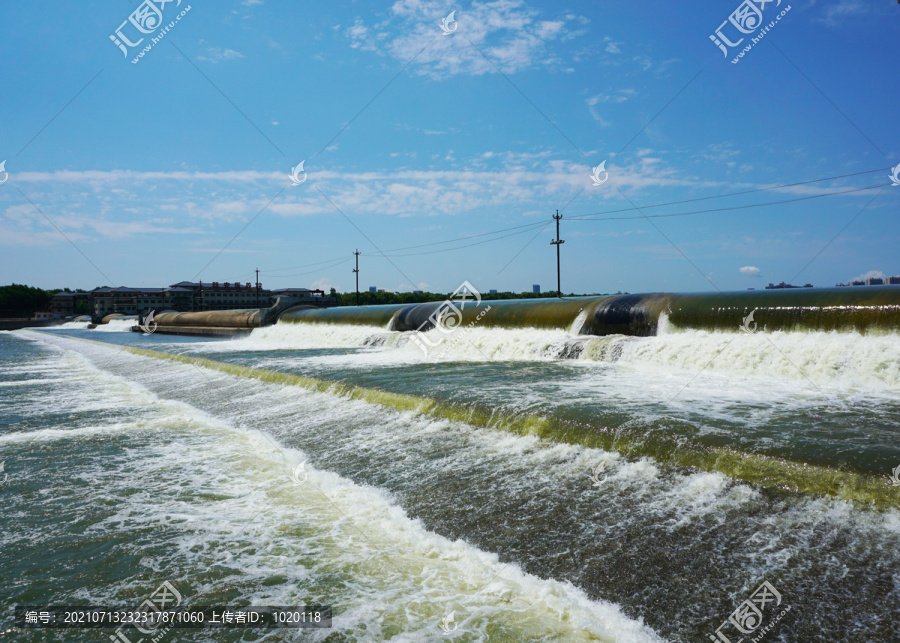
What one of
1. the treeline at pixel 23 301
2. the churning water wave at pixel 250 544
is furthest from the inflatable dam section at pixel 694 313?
the treeline at pixel 23 301

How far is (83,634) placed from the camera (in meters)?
3.05

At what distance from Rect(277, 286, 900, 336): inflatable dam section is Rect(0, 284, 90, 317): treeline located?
355 ft

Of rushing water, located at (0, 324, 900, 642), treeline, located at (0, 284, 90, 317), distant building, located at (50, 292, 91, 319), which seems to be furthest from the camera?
distant building, located at (50, 292, 91, 319)

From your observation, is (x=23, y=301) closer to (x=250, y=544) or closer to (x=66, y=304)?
(x=66, y=304)

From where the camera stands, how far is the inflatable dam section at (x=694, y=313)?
10641 mm

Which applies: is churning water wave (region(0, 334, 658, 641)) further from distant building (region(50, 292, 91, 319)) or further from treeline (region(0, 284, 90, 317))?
distant building (region(50, 292, 91, 319))

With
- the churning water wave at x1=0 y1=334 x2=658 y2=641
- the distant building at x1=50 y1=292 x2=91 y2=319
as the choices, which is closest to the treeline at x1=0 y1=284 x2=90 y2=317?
the distant building at x1=50 y1=292 x2=91 y2=319

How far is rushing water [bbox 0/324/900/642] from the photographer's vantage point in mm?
3082

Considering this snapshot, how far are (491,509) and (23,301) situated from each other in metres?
137

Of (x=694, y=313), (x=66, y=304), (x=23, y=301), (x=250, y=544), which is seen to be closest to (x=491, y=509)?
(x=250, y=544)

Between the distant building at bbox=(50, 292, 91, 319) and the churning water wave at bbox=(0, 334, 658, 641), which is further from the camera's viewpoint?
the distant building at bbox=(50, 292, 91, 319)

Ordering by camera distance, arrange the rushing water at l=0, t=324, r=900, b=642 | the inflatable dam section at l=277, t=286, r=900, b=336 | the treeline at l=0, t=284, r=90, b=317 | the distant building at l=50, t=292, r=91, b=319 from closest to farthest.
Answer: the rushing water at l=0, t=324, r=900, b=642 → the inflatable dam section at l=277, t=286, r=900, b=336 → the treeline at l=0, t=284, r=90, b=317 → the distant building at l=50, t=292, r=91, b=319

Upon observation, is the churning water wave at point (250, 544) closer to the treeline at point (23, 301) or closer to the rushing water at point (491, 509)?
the rushing water at point (491, 509)

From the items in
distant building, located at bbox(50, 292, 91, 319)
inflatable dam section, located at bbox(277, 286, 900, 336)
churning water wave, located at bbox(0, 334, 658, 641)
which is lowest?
churning water wave, located at bbox(0, 334, 658, 641)
